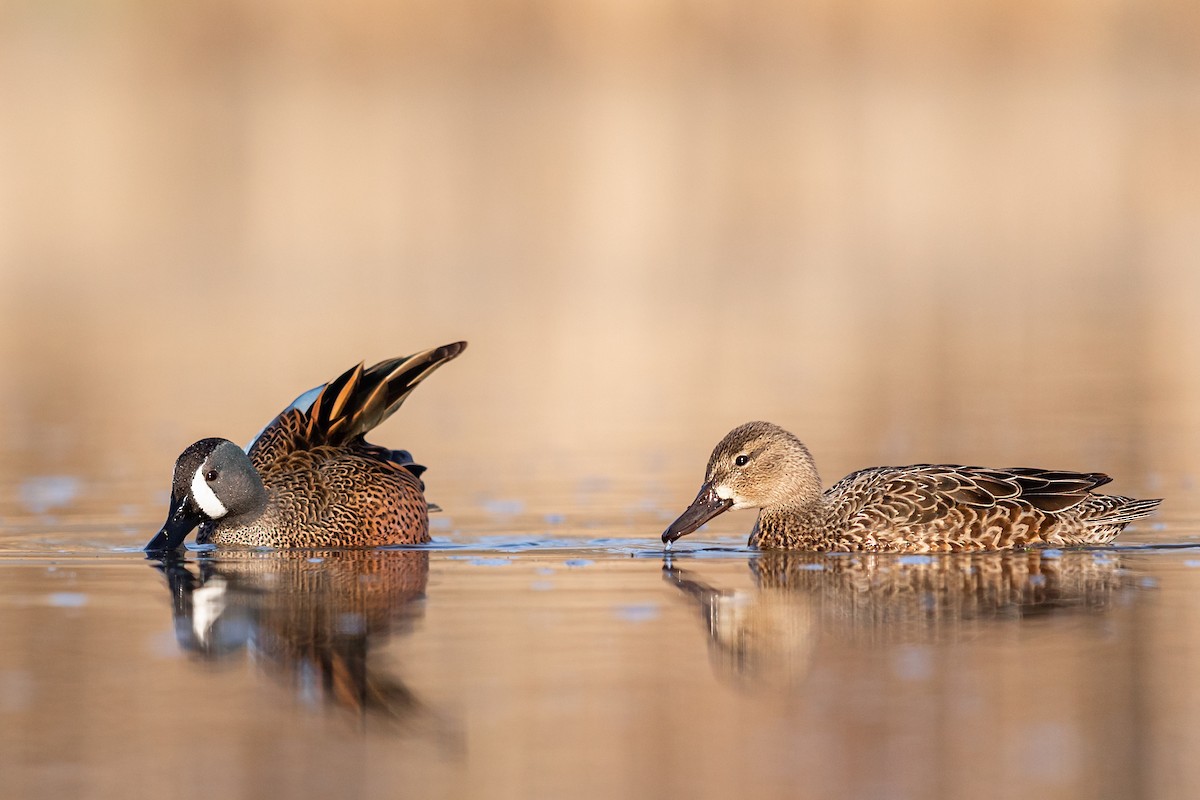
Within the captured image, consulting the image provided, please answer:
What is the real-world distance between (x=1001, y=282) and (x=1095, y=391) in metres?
14.4

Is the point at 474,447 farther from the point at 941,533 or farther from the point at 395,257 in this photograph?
the point at 395,257

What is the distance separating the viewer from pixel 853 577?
9734mm

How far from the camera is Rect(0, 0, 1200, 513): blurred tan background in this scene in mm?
16594

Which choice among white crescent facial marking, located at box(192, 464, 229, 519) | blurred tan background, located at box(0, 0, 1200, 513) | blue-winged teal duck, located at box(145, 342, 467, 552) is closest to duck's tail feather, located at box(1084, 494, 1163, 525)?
blurred tan background, located at box(0, 0, 1200, 513)

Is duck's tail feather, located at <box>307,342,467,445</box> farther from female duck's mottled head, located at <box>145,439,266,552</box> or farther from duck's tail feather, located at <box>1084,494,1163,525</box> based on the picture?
duck's tail feather, located at <box>1084,494,1163,525</box>

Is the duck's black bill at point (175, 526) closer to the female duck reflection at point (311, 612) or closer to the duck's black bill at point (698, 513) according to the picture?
the female duck reflection at point (311, 612)

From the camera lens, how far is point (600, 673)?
24.4 ft

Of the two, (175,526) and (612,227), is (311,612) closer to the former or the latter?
(175,526)

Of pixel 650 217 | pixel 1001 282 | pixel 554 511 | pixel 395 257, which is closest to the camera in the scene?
pixel 554 511

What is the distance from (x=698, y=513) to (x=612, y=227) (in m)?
30.9

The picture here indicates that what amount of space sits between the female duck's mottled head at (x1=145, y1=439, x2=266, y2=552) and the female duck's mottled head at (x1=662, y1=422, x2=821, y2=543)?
2246mm

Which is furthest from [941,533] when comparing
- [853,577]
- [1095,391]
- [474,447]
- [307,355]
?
[307,355]

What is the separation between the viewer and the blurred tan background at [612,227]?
54.4 ft

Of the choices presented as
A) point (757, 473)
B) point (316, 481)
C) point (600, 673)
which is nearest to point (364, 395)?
point (316, 481)
